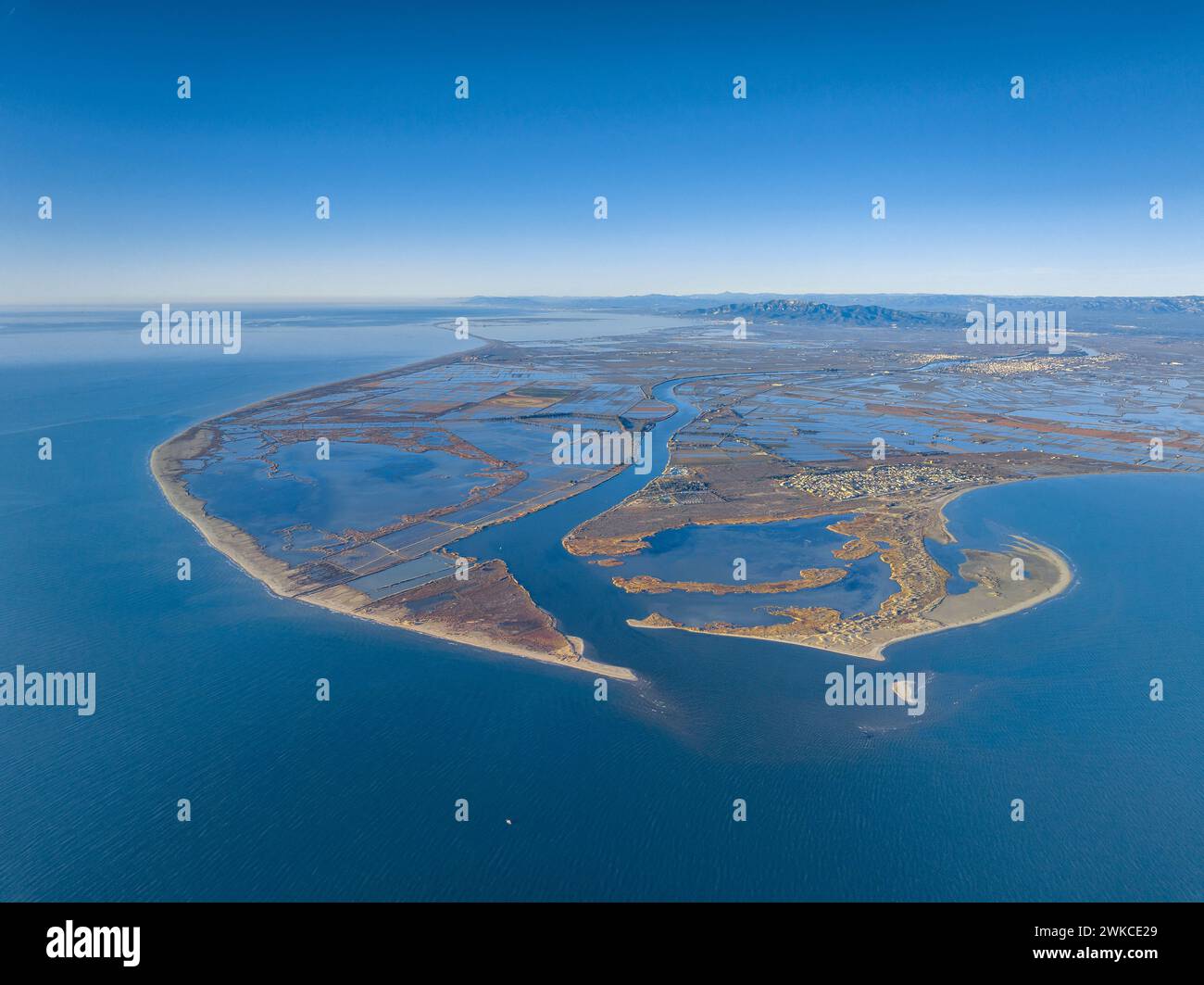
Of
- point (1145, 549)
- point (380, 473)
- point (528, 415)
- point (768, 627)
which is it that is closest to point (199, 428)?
point (380, 473)

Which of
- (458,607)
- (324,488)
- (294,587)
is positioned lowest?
(458,607)

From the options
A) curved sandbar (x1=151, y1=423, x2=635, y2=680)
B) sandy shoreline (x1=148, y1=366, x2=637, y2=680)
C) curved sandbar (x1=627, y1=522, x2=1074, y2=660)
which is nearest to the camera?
sandy shoreline (x1=148, y1=366, x2=637, y2=680)

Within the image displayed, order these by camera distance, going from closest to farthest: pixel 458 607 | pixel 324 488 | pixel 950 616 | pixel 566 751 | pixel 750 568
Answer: pixel 566 751 < pixel 950 616 < pixel 458 607 < pixel 750 568 < pixel 324 488

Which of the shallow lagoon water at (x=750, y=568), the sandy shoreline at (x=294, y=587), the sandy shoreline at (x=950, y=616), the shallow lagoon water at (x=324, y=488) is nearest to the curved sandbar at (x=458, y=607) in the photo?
the sandy shoreline at (x=294, y=587)

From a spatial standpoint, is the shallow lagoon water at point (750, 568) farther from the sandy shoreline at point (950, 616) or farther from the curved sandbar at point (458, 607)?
the curved sandbar at point (458, 607)

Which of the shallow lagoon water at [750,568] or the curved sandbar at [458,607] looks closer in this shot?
the curved sandbar at [458,607]

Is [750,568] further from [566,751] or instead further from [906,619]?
[566,751]

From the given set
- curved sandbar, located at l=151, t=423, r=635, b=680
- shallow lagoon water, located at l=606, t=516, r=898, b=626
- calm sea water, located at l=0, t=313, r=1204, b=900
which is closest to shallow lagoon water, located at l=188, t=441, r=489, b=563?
curved sandbar, located at l=151, t=423, r=635, b=680

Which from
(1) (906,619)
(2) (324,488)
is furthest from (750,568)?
(2) (324,488)

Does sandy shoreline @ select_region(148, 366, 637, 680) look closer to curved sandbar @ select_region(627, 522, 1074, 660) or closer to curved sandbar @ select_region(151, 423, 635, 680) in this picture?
curved sandbar @ select_region(151, 423, 635, 680)
